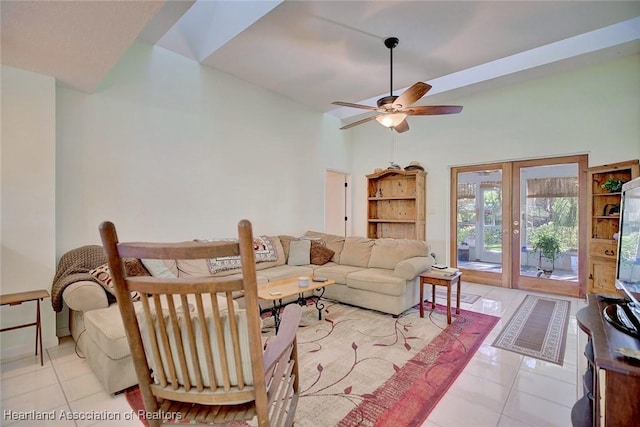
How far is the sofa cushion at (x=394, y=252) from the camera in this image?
3.87 meters

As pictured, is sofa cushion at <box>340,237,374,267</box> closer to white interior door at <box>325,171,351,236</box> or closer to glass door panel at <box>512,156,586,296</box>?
white interior door at <box>325,171,351,236</box>

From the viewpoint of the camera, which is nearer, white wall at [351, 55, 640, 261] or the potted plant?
white wall at [351, 55, 640, 261]

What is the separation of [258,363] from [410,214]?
5.09 m

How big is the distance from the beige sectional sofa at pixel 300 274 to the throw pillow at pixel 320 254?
0.6 inches

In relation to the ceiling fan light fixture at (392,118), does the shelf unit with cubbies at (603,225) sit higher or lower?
lower

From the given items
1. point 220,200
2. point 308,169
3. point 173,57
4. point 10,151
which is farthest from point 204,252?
point 308,169

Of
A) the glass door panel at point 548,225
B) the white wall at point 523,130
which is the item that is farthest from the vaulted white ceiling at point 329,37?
the glass door panel at point 548,225

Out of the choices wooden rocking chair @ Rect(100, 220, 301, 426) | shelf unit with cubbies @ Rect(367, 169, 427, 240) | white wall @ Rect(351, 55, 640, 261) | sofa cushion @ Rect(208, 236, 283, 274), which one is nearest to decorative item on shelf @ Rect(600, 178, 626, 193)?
white wall @ Rect(351, 55, 640, 261)

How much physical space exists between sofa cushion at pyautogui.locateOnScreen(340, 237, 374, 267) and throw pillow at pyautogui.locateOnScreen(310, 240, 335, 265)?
0.68ft

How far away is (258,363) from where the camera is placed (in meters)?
0.97

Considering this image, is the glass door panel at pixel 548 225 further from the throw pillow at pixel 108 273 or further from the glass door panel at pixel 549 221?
the throw pillow at pixel 108 273

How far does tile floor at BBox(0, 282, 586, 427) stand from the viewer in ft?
5.79

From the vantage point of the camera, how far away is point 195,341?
100 centimetres

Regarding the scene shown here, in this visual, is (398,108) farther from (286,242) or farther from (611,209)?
(611,209)
